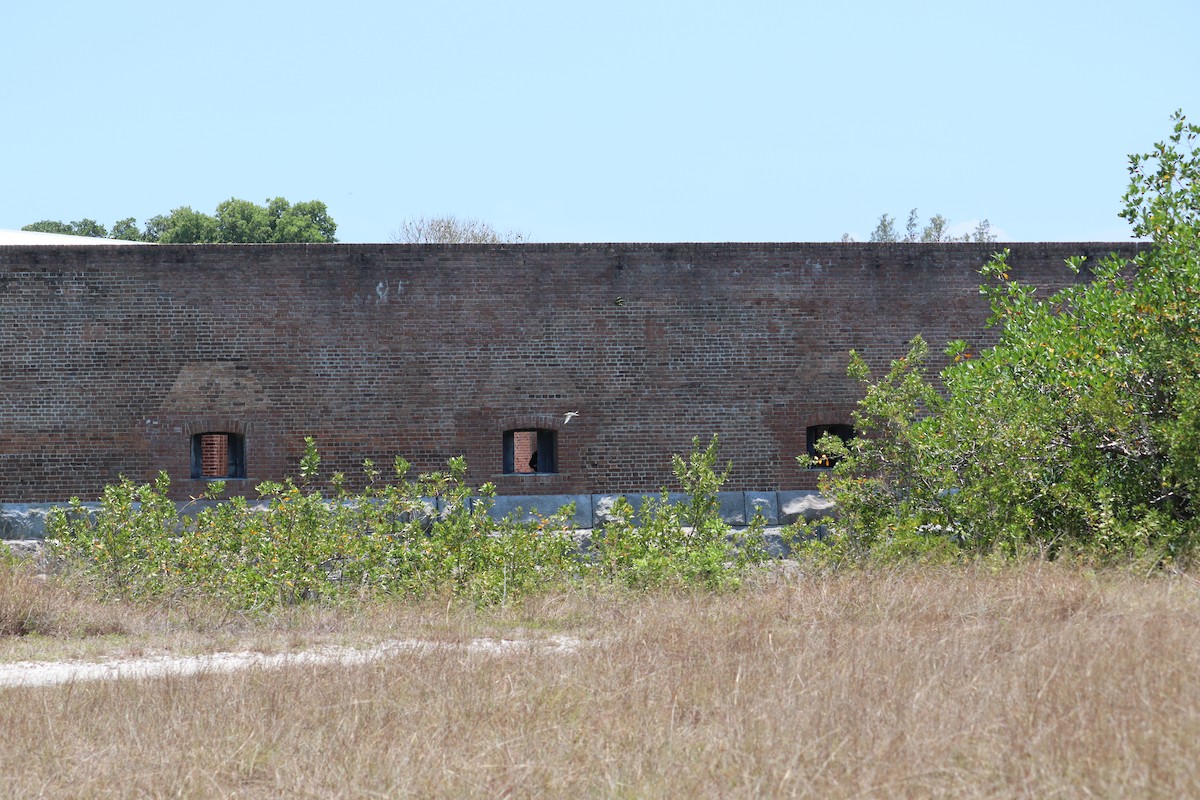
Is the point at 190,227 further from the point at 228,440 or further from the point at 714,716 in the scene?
the point at 714,716

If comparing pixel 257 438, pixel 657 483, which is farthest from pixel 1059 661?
pixel 257 438

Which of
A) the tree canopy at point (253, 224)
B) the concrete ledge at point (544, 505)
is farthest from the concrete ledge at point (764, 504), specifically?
the tree canopy at point (253, 224)

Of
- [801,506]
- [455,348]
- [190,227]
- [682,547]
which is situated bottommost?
[801,506]

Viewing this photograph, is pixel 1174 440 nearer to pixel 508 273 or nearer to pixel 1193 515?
pixel 1193 515

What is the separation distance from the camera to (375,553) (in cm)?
972

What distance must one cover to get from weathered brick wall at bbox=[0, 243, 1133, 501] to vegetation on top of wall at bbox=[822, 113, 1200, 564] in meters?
4.68

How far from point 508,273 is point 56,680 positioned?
8.60 meters

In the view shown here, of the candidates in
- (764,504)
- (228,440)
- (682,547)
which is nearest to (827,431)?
(764,504)

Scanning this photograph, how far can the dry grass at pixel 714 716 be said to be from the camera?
4.08 m

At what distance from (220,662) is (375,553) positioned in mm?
3158

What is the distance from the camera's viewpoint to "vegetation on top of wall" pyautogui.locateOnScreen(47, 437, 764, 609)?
906 cm

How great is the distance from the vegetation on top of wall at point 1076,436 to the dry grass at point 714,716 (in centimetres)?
153

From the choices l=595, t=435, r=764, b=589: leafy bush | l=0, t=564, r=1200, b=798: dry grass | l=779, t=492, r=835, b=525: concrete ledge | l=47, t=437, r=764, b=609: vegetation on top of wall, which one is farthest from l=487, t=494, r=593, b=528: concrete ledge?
l=0, t=564, r=1200, b=798: dry grass

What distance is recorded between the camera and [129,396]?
541 inches
